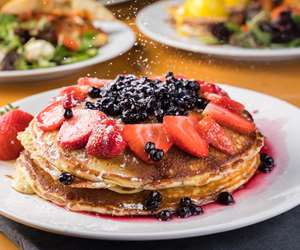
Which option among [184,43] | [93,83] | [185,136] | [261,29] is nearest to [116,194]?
[185,136]

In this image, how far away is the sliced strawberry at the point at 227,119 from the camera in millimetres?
1541

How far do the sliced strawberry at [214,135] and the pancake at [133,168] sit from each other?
0.04ft

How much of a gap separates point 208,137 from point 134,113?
16cm

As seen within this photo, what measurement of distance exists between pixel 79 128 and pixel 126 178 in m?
0.17

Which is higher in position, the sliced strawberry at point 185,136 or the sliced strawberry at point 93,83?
the sliced strawberry at point 185,136

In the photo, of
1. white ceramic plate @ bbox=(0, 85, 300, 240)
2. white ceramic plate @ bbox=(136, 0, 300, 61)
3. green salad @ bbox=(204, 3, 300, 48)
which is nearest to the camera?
white ceramic plate @ bbox=(0, 85, 300, 240)

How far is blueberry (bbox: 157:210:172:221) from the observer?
1.36m

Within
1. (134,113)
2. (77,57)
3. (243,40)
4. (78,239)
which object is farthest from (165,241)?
(243,40)

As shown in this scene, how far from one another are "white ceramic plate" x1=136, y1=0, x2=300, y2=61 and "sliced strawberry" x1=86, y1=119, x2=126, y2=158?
111cm

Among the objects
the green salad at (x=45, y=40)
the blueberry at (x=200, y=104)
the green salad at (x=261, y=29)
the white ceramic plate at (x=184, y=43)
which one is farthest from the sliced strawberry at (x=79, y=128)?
the green salad at (x=261, y=29)

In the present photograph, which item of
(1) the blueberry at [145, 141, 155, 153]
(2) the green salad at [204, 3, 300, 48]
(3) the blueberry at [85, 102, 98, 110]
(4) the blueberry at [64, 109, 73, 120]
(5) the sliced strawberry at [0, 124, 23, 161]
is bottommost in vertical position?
(2) the green salad at [204, 3, 300, 48]

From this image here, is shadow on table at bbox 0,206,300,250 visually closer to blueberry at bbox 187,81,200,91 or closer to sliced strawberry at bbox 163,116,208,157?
sliced strawberry at bbox 163,116,208,157

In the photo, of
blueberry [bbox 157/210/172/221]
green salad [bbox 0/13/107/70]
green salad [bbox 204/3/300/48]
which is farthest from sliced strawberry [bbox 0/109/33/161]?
green salad [bbox 204/3/300/48]

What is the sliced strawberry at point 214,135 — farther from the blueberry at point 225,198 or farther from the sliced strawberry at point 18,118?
the sliced strawberry at point 18,118
